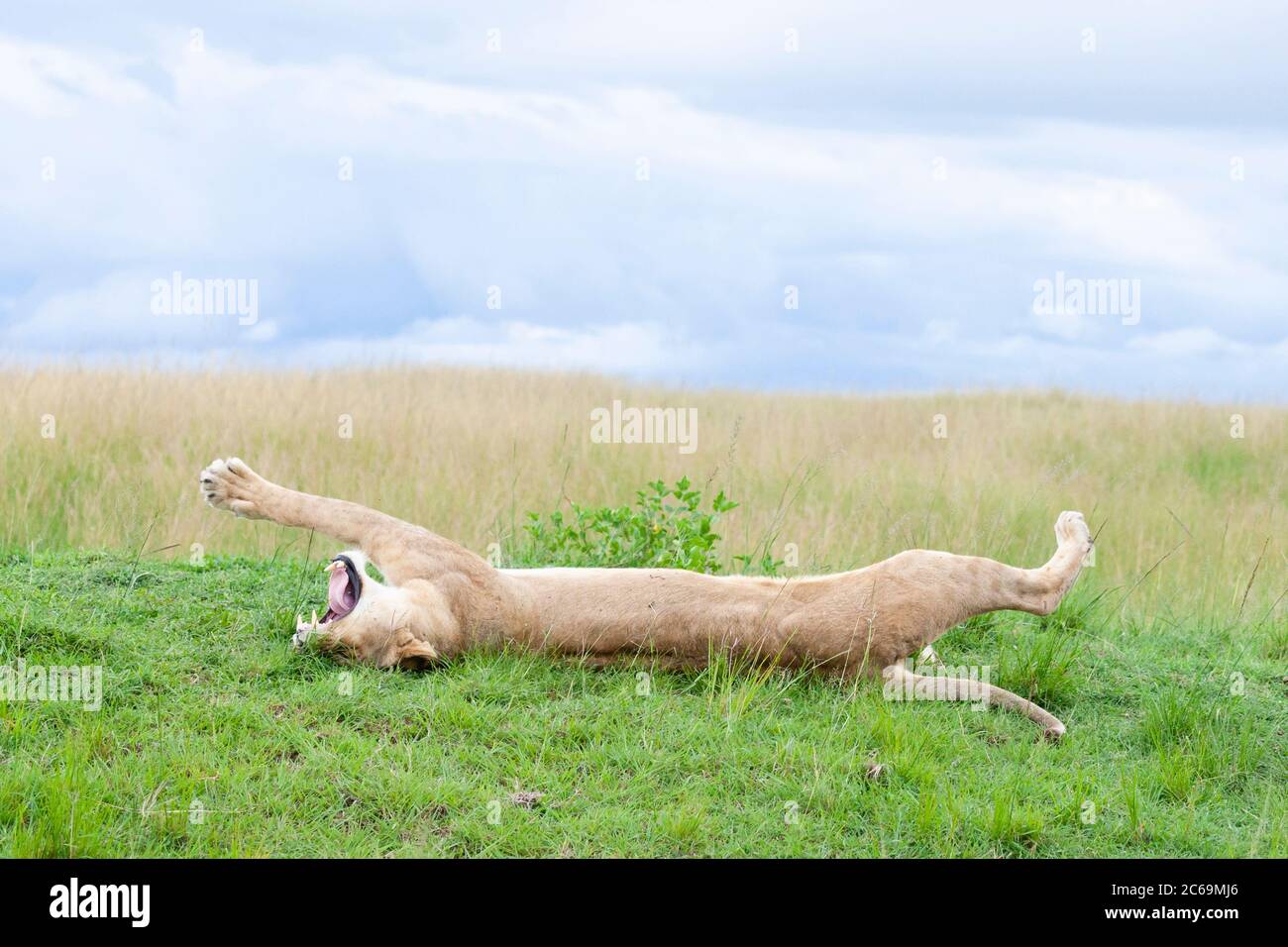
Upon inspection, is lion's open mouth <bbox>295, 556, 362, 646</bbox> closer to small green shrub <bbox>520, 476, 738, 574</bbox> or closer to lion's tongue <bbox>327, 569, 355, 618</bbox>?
lion's tongue <bbox>327, 569, 355, 618</bbox>

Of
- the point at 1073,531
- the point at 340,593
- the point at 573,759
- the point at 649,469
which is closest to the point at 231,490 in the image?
the point at 340,593

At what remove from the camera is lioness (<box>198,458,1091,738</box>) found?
18.1ft

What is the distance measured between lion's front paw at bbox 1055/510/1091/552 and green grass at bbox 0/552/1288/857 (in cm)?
52

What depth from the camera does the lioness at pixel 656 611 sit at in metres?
5.52

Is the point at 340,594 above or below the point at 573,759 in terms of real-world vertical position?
above

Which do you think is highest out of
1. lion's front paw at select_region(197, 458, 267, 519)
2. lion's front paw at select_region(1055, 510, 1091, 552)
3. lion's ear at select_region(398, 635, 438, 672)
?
lion's front paw at select_region(197, 458, 267, 519)

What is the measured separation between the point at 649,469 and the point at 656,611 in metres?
5.84

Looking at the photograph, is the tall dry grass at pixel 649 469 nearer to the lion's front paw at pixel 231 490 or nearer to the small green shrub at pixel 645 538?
the small green shrub at pixel 645 538

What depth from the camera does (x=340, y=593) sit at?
5.57m

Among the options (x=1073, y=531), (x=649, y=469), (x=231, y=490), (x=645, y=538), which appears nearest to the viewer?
(x=231, y=490)

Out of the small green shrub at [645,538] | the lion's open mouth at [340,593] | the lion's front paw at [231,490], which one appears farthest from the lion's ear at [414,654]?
the small green shrub at [645,538]

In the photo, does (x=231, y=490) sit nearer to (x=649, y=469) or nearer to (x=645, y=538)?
(x=645, y=538)

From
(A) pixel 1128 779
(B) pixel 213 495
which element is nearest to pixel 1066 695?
(A) pixel 1128 779

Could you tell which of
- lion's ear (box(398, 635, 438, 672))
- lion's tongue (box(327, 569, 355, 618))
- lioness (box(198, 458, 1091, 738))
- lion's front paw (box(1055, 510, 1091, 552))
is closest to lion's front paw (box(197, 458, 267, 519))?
lioness (box(198, 458, 1091, 738))
